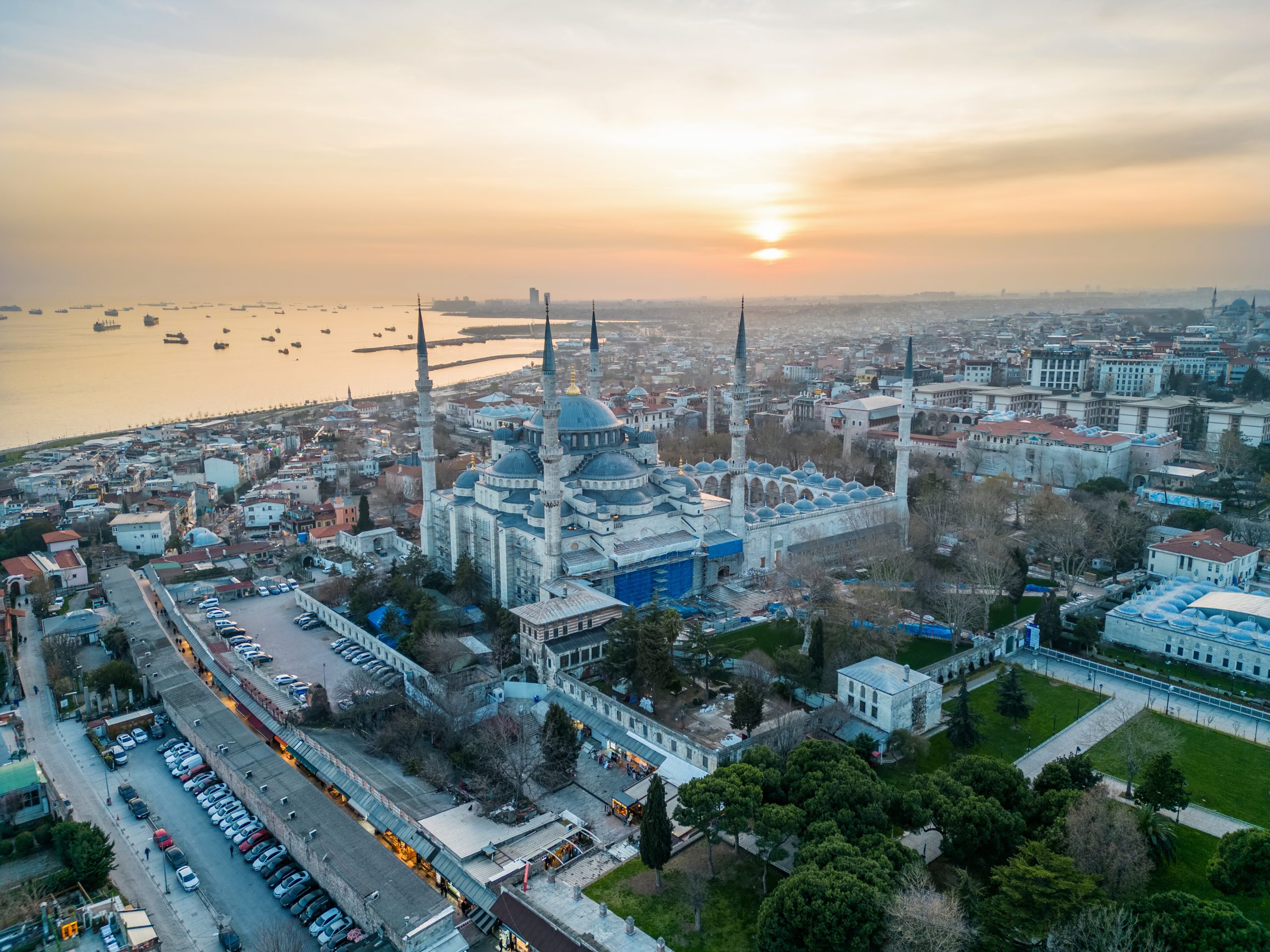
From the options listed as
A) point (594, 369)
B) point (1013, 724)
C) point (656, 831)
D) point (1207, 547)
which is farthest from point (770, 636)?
point (1207, 547)

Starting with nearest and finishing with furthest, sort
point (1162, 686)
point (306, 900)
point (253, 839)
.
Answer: point (306, 900)
point (253, 839)
point (1162, 686)

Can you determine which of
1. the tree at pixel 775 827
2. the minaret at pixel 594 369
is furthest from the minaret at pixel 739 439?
the tree at pixel 775 827

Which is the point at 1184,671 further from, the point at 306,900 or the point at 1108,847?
the point at 306,900

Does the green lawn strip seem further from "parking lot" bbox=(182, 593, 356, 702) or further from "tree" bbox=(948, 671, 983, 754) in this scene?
"parking lot" bbox=(182, 593, 356, 702)

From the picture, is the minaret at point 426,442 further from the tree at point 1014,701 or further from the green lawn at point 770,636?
the tree at point 1014,701

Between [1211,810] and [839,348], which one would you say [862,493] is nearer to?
[1211,810]
